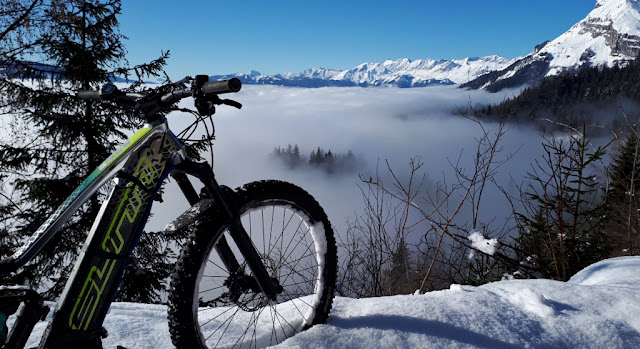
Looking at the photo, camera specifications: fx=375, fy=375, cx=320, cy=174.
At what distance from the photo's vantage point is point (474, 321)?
2361mm

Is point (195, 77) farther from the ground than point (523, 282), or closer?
farther from the ground

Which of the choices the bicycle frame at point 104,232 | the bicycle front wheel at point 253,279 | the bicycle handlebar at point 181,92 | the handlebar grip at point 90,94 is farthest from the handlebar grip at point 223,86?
the handlebar grip at point 90,94

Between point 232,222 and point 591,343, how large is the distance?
2185mm

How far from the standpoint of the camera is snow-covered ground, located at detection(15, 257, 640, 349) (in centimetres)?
220

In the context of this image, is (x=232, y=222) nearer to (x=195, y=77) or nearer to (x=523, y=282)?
(x=195, y=77)

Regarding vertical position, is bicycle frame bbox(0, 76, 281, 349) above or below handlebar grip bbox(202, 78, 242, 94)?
below

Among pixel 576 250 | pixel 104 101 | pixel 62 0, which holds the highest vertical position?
pixel 62 0

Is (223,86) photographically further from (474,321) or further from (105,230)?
(474,321)

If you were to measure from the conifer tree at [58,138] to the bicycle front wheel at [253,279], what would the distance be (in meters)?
6.71

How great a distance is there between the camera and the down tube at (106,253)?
1767 millimetres

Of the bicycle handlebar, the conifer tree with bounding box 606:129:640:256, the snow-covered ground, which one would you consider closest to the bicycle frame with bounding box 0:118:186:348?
the bicycle handlebar

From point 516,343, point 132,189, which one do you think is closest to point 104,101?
point 132,189

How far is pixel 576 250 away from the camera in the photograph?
19.5 ft

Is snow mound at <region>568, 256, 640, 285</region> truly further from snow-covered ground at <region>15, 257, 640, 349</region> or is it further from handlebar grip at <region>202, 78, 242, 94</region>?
handlebar grip at <region>202, 78, 242, 94</region>
